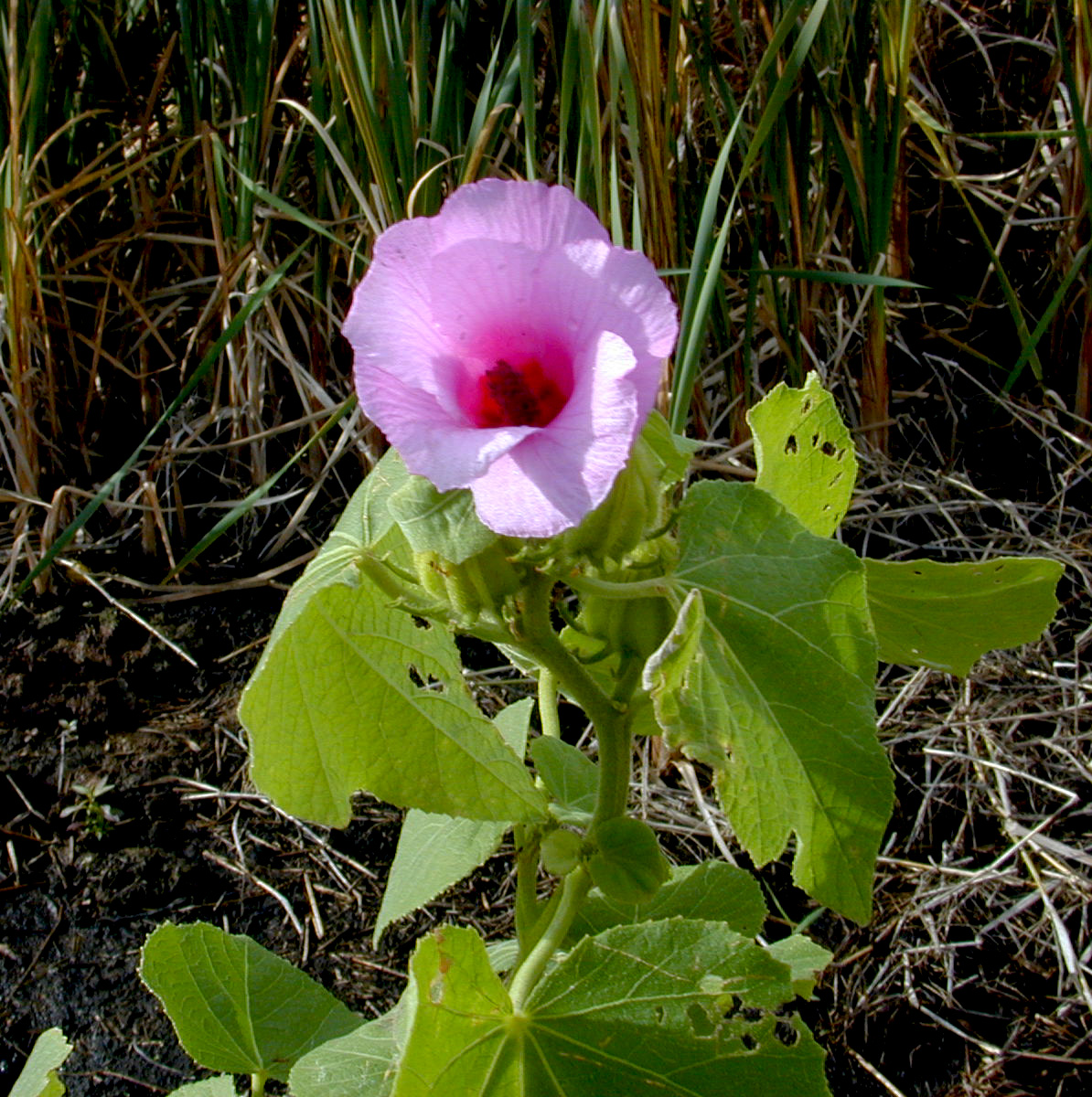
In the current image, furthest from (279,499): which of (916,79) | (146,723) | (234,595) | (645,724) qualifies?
(916,79)

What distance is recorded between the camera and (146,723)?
163 cm

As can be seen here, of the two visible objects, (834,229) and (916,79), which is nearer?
(834,229)

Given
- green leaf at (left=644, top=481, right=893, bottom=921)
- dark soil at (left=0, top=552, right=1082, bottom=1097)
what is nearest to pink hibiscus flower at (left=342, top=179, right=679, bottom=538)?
green leaf at (left=644, top=481, right=893, bottom=921)

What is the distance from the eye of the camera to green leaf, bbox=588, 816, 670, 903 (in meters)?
0.69

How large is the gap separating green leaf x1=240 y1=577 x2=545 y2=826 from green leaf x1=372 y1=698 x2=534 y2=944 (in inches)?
4.9

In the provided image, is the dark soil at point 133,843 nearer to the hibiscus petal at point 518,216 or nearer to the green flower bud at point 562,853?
the green flower bud at point 562,853

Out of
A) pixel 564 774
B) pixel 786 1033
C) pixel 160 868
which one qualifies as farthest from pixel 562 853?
pixel 160 868

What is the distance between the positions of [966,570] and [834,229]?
1156 mm

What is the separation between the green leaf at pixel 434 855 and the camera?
83 cm

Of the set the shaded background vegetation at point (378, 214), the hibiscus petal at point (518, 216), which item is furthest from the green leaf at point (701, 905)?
the shaded background vegetation at point (378, 214)

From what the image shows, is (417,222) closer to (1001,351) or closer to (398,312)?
(398,312)

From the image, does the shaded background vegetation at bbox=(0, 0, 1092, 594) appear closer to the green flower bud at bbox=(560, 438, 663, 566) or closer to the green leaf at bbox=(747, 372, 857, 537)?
the green leaf at bbox=(747, 372, 857, 537)

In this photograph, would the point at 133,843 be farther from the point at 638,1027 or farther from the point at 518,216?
the point at 518,216

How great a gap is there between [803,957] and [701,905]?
0.32 ft
